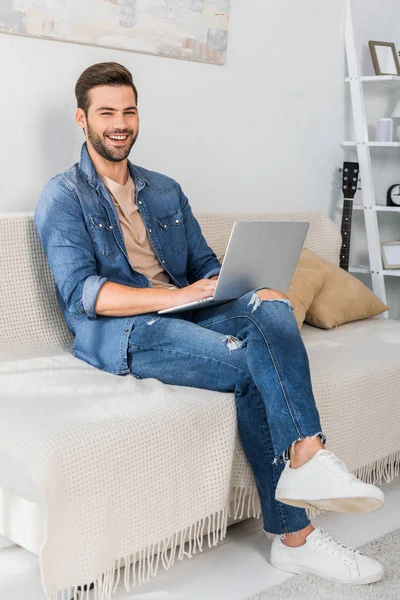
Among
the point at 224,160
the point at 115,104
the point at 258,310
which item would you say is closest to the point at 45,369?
the point at 258,310

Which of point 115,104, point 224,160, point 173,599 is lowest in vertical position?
point 173,599

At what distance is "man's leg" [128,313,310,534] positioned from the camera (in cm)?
194

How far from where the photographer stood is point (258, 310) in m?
2.00

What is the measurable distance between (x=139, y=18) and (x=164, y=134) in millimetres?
401

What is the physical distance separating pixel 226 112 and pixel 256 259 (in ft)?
4.16

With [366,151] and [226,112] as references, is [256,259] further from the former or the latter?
[366,151]

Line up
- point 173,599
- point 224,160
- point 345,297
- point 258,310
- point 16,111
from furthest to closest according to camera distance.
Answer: point 224,160 < point 345,297 < point 16,111 < point 258,310 < point 173,599

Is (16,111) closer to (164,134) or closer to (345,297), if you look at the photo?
(164,134)

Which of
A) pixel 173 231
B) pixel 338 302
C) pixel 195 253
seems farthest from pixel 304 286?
pixel 173 231

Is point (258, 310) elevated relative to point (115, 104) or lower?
lower

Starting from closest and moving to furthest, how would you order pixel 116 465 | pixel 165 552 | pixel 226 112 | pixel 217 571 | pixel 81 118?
pixel 116 465, pixel 165 552, pixel 217 571, pixel 81 118, pixel 226 112

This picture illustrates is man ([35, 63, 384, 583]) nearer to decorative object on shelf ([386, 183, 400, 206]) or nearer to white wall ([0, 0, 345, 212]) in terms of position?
white wall ([0, 0, 345, 212])

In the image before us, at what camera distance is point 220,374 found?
1.97 m

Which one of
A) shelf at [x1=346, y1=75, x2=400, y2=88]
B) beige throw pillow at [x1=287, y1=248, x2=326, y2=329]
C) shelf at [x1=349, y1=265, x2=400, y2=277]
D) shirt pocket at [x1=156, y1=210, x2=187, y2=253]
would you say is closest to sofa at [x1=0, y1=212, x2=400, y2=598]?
beige throw pillow at [x1=287, y1=248, x2=326, y2=329]
